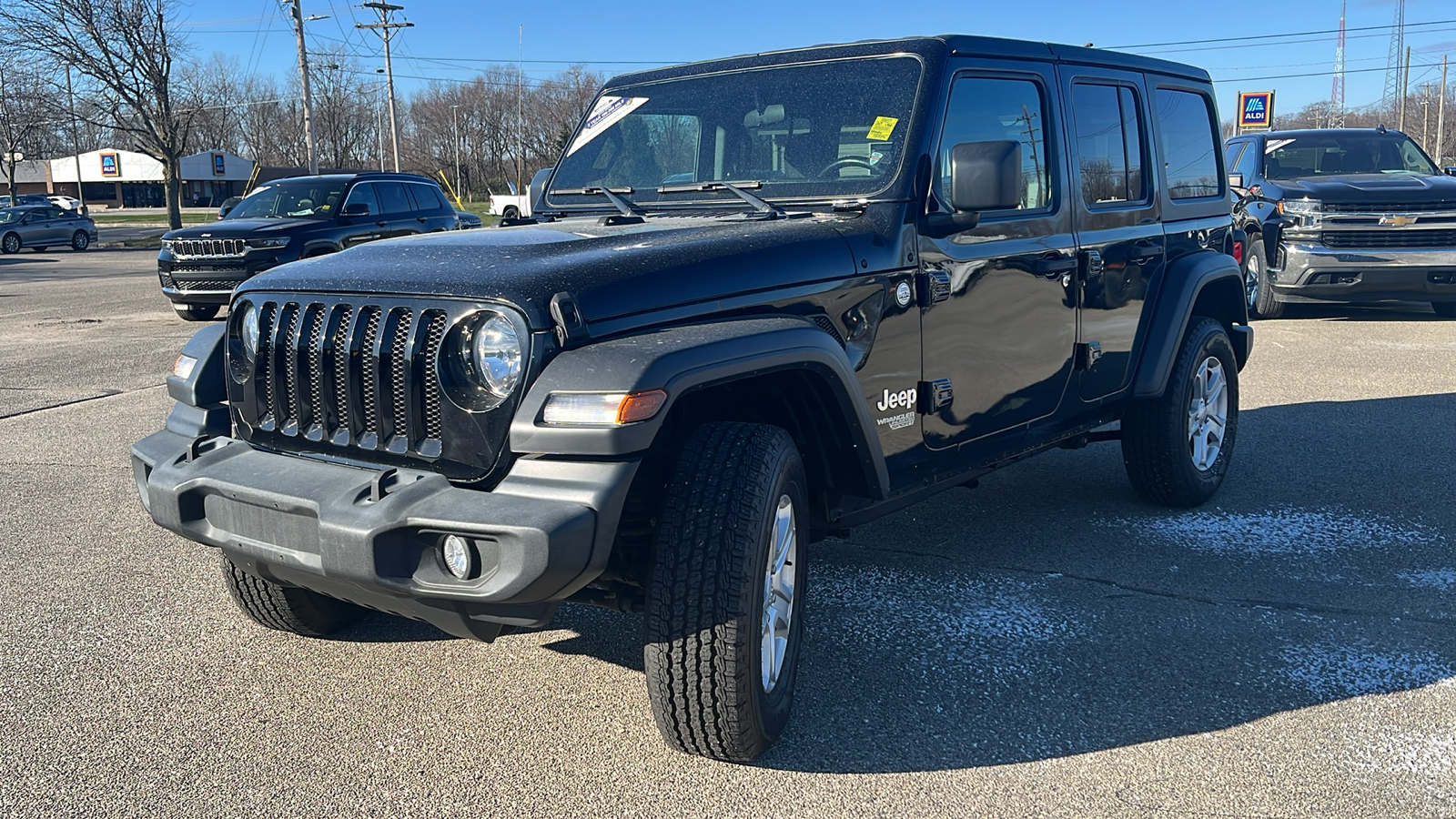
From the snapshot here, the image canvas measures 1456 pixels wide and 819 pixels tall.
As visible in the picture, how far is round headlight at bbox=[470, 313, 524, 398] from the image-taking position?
2803 mm

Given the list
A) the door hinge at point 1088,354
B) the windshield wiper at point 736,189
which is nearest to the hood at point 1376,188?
the door hinge at point 1088,354

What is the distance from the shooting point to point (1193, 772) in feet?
9.78

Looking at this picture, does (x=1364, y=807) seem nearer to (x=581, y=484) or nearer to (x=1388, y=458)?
(x=581, y=484)

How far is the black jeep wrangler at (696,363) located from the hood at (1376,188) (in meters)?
7.20

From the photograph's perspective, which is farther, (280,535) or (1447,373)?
(1447,373)

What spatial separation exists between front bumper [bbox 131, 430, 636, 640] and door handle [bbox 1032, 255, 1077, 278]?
213cm

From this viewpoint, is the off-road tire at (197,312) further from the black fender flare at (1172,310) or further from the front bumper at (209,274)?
the black fender flare at (1172,310)

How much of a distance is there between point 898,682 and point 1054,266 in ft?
5.53

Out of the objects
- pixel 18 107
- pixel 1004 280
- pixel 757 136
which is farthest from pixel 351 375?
pixel 18 107

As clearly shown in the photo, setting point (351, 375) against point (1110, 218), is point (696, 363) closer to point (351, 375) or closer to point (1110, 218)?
point (351, 375)

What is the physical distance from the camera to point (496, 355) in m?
2.83

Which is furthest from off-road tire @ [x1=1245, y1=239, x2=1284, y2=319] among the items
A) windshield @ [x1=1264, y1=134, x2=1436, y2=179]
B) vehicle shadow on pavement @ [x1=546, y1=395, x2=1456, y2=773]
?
vehicle shadow on pavement @ [x1=546, y1=395, x2=1456, y2=773]

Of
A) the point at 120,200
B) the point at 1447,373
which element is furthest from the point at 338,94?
the point at 1447,373

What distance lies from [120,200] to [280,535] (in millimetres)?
98969
